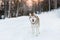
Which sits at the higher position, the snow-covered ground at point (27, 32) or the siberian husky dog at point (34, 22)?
the siberian husky dog at point (34, 22)

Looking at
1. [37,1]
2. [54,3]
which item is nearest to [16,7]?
[54,3]

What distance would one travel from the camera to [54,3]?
145 ft

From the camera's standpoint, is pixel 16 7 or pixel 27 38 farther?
pixel 16 7

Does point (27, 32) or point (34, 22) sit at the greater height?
point (34, 22)

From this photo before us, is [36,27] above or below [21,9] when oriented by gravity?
above

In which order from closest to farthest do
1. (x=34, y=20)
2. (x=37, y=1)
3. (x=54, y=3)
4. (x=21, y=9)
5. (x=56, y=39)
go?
(x=56, y=39)
(x=34, y=20)
(x=54, y=3)
(x=21, y=9)
(x=37, y=1)

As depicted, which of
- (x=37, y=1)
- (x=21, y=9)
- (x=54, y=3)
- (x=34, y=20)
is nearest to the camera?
(x=34, y=20)

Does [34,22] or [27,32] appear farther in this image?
[27,32]

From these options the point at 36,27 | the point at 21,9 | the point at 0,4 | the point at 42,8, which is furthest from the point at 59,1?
the point at 36,27

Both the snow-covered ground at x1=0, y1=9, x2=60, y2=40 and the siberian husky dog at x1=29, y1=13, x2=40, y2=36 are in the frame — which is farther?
the siberian husky dog at x1=29, y1=13, x2=40, y2=36

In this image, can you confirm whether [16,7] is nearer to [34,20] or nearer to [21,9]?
[21,9]

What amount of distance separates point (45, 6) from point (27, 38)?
114 feet

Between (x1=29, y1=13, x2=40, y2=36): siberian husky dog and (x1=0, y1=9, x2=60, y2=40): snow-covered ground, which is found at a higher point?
(x1=29, y1=13, x2=40, y2=36): siberian husky dog

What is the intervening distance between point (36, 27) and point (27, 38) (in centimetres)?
136
